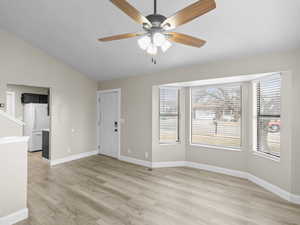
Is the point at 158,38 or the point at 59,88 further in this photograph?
the point at 59,88

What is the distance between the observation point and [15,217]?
2121mm

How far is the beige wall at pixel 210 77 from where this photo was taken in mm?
2656

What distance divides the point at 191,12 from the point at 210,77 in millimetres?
2294

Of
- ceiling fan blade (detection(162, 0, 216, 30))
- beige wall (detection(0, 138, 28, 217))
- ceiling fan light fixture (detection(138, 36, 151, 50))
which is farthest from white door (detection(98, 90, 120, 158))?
ceiling fan blade (detection(162, 0, 216, 30))

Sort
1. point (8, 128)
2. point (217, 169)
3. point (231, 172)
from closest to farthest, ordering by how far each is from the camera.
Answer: point (8, 128) < point (231, 172) < point (217, 169)

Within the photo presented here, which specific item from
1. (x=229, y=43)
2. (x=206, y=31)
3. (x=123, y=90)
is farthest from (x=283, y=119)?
(x=123, y=90)

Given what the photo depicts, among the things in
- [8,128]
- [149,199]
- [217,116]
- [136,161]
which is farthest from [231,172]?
[8,128]

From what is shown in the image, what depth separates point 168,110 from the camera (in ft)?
14.5

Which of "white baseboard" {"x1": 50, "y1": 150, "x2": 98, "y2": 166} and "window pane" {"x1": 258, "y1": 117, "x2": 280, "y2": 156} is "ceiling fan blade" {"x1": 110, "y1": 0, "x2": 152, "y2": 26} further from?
"white baseboard" {"x1": 50, "y1": 150, "x2": 98, "y2": 166}

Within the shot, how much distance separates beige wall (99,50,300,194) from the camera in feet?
8.71

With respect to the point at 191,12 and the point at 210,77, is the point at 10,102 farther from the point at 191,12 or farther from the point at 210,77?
the point at 191,12

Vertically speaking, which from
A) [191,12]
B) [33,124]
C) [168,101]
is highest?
[191,12]

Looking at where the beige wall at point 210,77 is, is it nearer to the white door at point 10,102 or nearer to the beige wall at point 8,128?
the beige wall at point 8,128

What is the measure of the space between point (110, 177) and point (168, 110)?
2.17 metres
